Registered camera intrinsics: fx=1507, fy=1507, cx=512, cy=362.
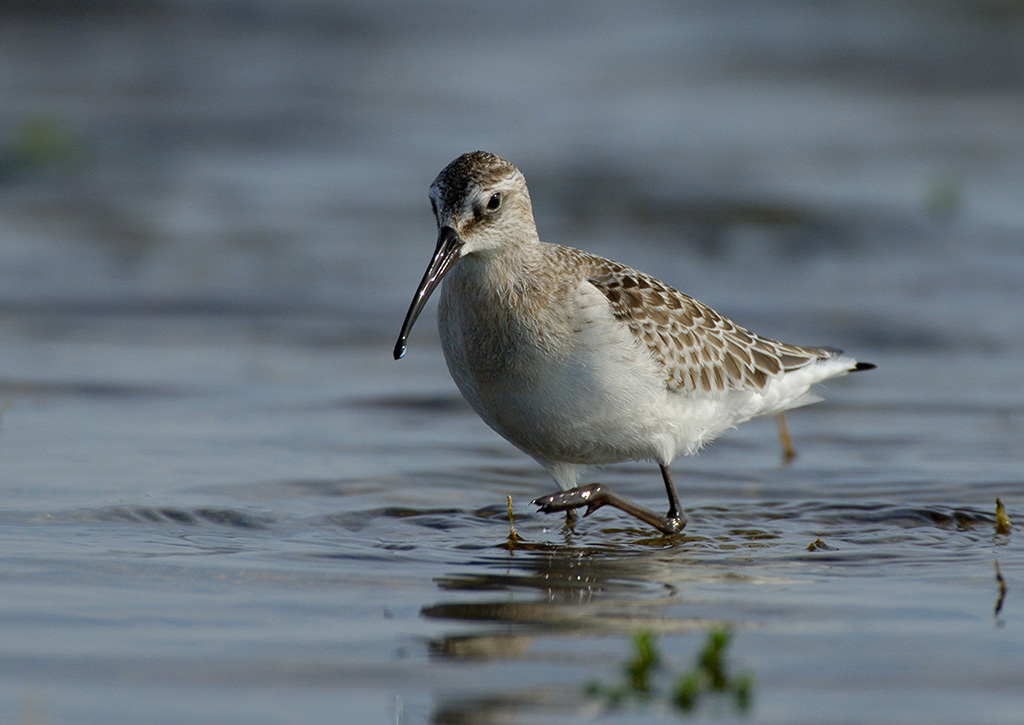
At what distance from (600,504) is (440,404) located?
2675 millimetres

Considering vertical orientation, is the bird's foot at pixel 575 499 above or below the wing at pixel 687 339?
below

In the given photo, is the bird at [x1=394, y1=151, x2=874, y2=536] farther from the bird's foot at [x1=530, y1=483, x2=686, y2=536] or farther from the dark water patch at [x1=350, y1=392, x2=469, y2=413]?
the dark water patch at [x1=350, y1=392, x2=469, y2=413]

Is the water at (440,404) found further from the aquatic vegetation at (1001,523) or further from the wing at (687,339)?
the wing at (687,339)

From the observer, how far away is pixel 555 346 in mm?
6383

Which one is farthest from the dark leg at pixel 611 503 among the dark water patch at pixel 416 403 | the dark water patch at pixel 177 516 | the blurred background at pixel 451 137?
the blurred background at pixel 451 137

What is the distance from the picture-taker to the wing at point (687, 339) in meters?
6.77

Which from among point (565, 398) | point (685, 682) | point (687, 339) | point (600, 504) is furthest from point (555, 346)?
point (685, 682)

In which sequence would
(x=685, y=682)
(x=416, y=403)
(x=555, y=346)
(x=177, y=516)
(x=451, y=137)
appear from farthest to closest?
(x=451, y=137)
(x=416, y=403)
(x=177, y=516)
(x=555, y=346)
(x=685, y=682)

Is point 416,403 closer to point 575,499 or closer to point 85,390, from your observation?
point 85,390

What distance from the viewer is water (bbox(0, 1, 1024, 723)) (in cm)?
467

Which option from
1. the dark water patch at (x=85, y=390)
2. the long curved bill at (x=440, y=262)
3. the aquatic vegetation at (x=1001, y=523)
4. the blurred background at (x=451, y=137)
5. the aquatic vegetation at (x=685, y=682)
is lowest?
the aquatic vegetation at (x=685, y=682)

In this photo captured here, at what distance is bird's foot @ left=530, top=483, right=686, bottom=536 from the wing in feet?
1.93

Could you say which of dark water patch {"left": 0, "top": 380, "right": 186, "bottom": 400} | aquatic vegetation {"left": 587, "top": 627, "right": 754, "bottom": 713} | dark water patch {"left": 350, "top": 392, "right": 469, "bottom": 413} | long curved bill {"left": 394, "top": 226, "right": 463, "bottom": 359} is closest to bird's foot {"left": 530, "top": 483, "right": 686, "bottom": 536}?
long curved bill {"left": 394, "top": 226, "right": 463, "bottom": 359}

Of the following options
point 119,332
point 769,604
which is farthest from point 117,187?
point 769,604
